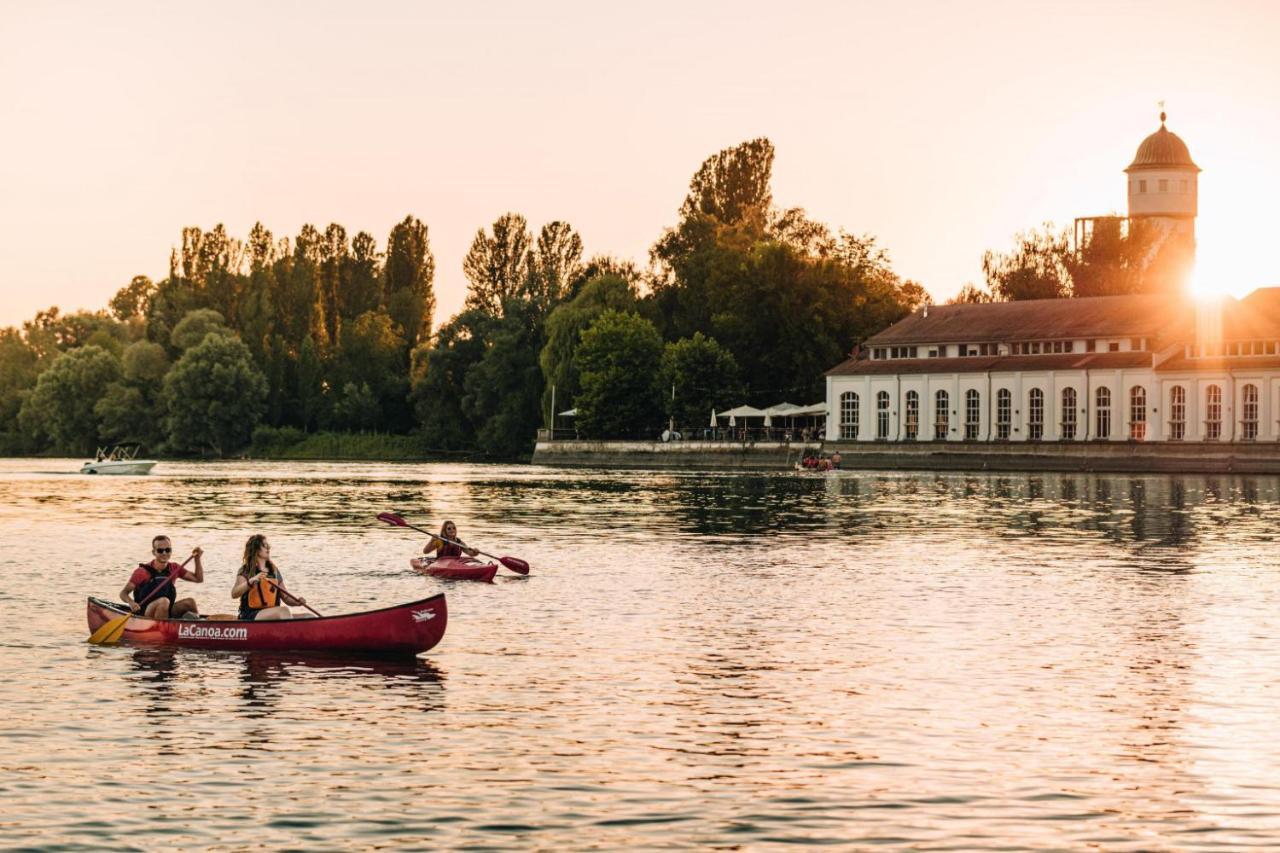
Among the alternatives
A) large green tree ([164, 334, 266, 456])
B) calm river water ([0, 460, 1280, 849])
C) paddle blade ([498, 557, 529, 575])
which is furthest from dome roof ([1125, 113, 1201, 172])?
paddle blade ([498, 557, 529, 575])

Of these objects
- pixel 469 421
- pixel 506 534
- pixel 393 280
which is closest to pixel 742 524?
pixel 506 534

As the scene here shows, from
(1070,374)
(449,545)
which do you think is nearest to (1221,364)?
(1070,374)

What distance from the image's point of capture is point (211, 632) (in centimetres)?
2525

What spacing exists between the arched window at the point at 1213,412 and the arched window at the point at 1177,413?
1.97m

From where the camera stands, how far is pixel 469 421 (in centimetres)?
16525

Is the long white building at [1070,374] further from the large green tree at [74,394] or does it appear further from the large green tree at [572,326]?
the large green tree at [74,394]

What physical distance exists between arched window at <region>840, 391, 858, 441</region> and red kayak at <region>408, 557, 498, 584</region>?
10256 centimetres

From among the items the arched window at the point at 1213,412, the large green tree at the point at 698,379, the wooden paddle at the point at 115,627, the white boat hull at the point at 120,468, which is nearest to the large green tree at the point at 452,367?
the large green tree at the point at 698,379

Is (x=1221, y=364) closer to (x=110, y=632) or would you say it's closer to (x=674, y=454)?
(x=674, y=454)

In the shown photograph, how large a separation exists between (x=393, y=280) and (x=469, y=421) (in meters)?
20.0

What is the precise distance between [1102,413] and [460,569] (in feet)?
320

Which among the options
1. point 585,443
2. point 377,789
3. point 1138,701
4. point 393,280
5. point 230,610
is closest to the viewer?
point 377,789

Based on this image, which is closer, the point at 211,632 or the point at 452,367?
the point at 211,632

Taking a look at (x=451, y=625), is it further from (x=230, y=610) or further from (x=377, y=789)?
(x=377, y=789)
